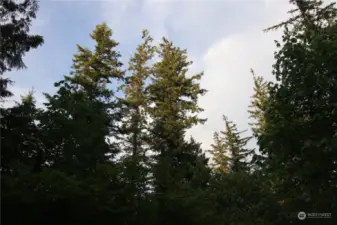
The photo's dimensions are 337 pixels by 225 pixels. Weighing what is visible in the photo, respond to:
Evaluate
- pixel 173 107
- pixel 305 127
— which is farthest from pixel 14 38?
pixel 173 107

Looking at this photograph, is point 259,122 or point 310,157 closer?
point 310,157

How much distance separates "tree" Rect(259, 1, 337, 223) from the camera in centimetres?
1043

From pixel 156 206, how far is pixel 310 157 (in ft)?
17.1

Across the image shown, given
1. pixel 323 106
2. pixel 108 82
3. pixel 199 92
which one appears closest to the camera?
pixel 323 106

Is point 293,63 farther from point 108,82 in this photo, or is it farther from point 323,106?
point 108,82

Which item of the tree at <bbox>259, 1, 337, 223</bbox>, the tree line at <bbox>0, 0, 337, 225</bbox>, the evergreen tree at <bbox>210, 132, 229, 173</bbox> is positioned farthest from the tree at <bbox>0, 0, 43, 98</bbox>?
the evergreen tree at <bbox>210, 132, 229, 173</bbox>

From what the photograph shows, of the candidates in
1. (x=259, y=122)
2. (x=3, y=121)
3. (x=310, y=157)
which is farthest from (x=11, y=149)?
(x=259, y=122)

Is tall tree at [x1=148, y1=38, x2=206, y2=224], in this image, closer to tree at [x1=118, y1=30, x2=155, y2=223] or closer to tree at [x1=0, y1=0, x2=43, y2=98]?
tree at [x1=118, y1=30, x2=155, y2=223]

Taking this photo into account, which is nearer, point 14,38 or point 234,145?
point 14,38

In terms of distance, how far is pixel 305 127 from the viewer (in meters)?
11.0

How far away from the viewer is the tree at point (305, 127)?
34.2 feet

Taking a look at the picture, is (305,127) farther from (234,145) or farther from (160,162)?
(234,145)

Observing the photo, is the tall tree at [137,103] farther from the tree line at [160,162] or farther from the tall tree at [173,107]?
the tree line at [160,162]

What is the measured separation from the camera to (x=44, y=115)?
1216cm
